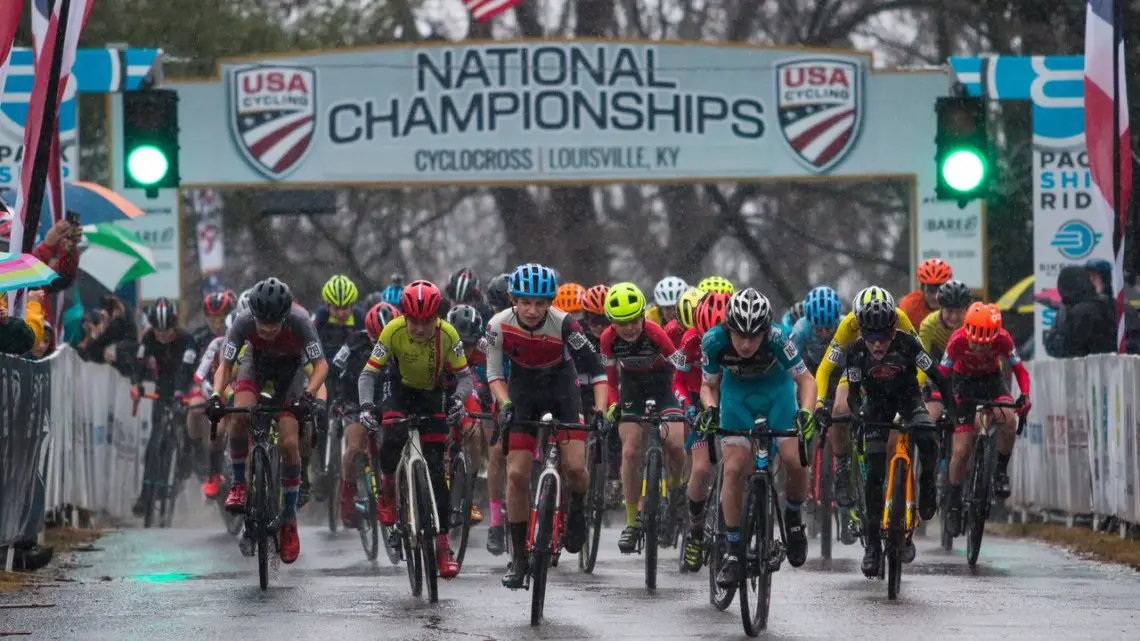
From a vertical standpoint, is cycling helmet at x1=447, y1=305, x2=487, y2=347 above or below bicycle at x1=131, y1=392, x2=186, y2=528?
above

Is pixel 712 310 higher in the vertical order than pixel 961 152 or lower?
lower

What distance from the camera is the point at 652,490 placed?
51.2 ft

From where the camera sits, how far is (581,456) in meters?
13.8

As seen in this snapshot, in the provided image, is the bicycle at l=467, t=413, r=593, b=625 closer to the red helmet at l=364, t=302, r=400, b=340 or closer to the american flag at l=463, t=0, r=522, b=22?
the red helmet at l=364, t=302, r=400, b=340

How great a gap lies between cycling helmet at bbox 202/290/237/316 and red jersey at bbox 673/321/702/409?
7.01 m

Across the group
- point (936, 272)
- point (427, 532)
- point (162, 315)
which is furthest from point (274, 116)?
point (427, 532)

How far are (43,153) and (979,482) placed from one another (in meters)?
6.87

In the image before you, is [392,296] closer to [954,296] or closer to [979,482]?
[954,296]

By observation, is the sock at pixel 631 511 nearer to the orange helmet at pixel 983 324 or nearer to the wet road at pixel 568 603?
the wet road at pixel 568 603

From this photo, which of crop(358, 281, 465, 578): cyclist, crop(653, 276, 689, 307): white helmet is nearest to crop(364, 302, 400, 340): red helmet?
crop(653, 276, 689, 307): white helmet

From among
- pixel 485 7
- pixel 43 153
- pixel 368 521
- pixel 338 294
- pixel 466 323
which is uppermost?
pixel 485 7

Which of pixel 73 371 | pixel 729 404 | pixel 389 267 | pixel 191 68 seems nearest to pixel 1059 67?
pixel 73 371

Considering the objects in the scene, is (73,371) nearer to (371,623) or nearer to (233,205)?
(371,623)

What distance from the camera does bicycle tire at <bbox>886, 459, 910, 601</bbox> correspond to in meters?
13.8
